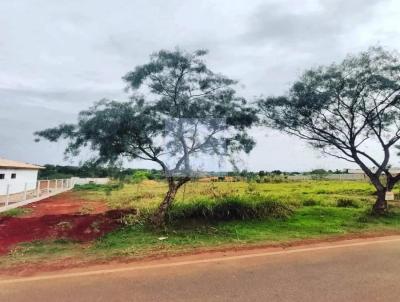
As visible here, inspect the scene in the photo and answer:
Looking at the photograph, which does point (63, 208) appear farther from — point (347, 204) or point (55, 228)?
point (347, 204)

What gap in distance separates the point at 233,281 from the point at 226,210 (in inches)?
236

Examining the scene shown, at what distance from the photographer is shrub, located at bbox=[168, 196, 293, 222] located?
11695mm

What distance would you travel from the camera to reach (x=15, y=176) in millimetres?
27578

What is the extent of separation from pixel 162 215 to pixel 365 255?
5.62 metres

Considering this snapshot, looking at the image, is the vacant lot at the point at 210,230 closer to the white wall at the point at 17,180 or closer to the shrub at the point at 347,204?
the shrub at the point at 347,204

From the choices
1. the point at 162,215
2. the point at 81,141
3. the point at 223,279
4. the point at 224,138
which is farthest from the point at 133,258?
the point at 224,138

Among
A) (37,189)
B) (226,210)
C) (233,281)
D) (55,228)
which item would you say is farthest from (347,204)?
(37,189)

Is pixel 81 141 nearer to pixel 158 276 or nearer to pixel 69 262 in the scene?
pixel 69 262

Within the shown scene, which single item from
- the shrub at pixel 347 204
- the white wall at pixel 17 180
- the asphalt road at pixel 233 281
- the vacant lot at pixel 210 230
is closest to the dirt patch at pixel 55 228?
the vacant lot at pixel 210 230

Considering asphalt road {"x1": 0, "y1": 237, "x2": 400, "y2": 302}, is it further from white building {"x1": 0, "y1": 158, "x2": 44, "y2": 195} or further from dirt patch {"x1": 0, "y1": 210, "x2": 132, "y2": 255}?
white building {"x1": 0, "y1": 158, "x2": 44, "y2": 195}

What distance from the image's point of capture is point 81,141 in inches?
421

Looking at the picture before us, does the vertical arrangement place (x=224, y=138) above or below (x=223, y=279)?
above

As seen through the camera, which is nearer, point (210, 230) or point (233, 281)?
point (233, 281)

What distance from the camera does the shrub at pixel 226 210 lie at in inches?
460
